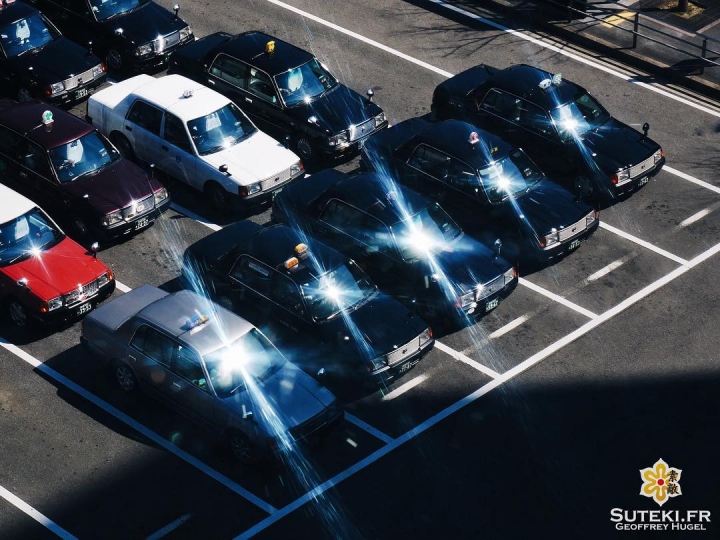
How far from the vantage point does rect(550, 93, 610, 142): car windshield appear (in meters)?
25.0

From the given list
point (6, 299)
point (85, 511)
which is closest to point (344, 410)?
point (85, 511)

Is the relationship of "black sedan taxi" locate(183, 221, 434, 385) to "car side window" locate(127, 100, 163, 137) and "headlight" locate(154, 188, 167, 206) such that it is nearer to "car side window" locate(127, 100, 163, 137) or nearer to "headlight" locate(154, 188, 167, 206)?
"headlight" locate(154, 188, 167, 206)

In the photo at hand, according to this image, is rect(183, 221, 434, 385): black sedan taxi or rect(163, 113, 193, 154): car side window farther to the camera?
rect(163, 113, 193, 154): car side window

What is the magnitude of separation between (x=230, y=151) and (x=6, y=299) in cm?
569

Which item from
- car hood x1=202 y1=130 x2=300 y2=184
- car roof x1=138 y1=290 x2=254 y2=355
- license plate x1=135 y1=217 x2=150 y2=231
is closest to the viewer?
car roof x1=138 y1=290 x2=254 y2=355

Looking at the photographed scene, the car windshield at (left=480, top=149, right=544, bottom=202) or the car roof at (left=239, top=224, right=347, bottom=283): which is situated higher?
the car roof at (left=239, top=224, right=347, bottom=283)

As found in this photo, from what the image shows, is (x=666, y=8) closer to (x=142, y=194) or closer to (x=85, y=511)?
(x=142, y=194)

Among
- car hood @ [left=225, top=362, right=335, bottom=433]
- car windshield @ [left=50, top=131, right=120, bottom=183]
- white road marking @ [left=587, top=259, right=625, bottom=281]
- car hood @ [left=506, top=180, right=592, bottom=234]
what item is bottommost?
white road marking @ [left=587, top=259, right=625, bottom=281]

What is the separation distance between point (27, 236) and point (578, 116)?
11.4 m

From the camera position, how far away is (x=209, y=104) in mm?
24797

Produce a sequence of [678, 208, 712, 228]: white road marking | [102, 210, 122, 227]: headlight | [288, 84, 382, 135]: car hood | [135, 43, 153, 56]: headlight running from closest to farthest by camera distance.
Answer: [102, 210, 122, 227]: headlight → [678, 208, 712, 228]: white road marking → [288, 84, 382, 135]: car hood → [135, 43, 153, 56]: headlight

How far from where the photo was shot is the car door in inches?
955

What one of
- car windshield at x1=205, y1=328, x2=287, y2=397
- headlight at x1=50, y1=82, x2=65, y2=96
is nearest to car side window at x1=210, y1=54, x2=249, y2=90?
headlight at x1=50, y1=82, x2=65, y2=96

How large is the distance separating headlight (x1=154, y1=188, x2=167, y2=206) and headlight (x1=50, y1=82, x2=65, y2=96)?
15.2 feet
